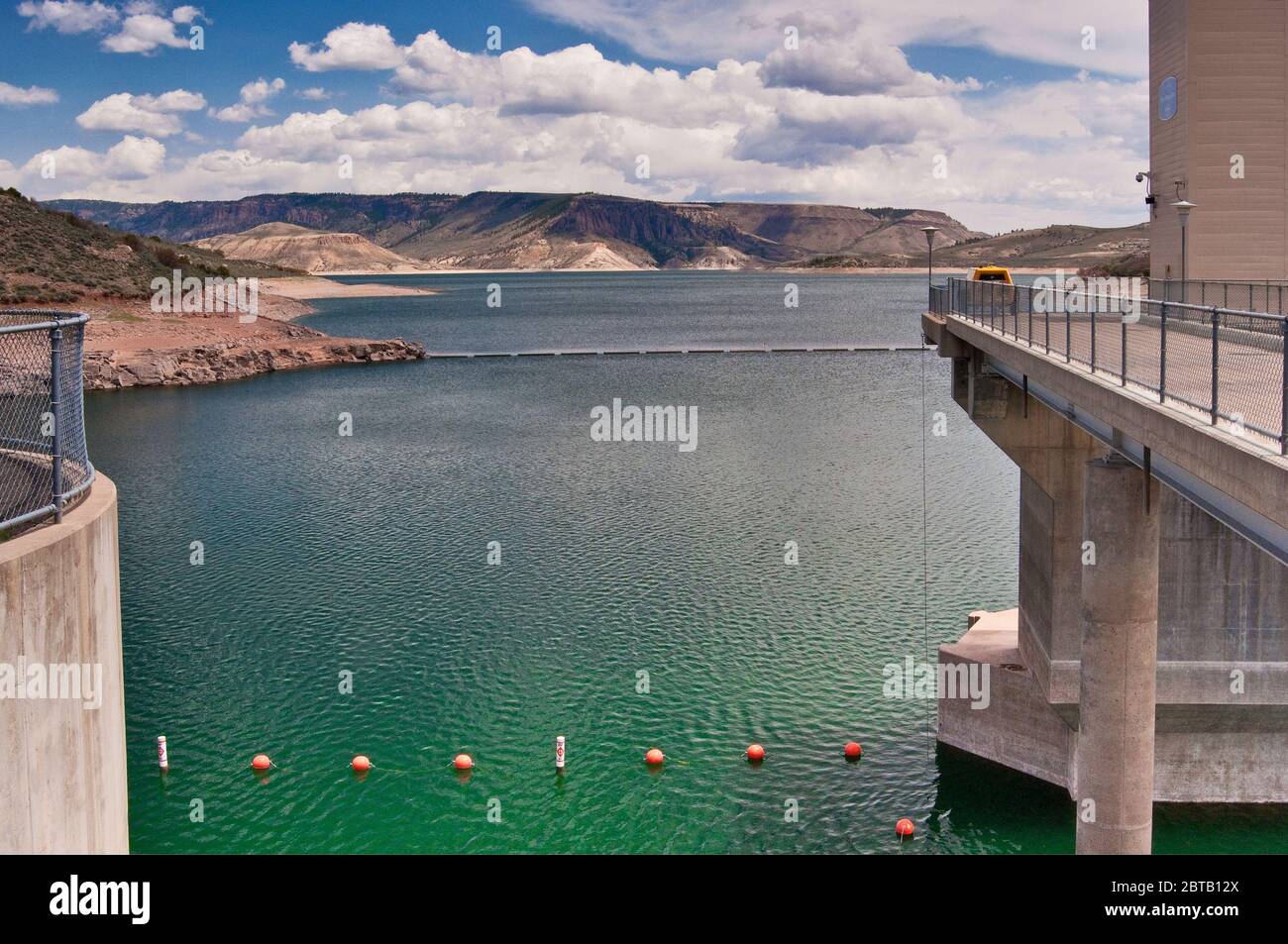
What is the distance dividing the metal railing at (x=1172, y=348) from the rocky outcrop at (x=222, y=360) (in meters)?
60.6

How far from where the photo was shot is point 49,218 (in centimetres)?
10238

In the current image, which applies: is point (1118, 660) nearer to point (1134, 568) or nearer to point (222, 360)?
point (1134, 568)

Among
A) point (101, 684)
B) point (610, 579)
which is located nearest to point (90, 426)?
point (610, 579)

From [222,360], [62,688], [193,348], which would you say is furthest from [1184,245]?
[193,348]

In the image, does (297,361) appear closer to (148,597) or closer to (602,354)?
(602,354)

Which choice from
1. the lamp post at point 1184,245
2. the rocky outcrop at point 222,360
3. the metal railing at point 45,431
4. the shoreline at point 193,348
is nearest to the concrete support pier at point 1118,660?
the metal railing at point 45,431

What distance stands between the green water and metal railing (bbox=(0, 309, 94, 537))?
361 inches

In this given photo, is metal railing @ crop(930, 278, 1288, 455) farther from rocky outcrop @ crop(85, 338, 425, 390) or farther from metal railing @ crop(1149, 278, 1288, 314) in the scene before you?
rocky outcrop @ crop(85, 338, 425, 390)

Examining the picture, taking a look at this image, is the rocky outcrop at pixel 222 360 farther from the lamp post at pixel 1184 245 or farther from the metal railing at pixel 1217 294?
the lamp post at pixel 1184 245

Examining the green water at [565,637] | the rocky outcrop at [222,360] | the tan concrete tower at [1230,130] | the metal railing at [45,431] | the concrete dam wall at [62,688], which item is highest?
the tan concrete tower at [1230,130]

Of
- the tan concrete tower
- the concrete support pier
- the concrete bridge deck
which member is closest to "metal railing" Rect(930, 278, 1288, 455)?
the concrete bridge deck

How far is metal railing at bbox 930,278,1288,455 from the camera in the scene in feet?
33.1

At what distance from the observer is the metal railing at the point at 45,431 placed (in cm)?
793

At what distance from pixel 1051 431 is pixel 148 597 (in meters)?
18.6
